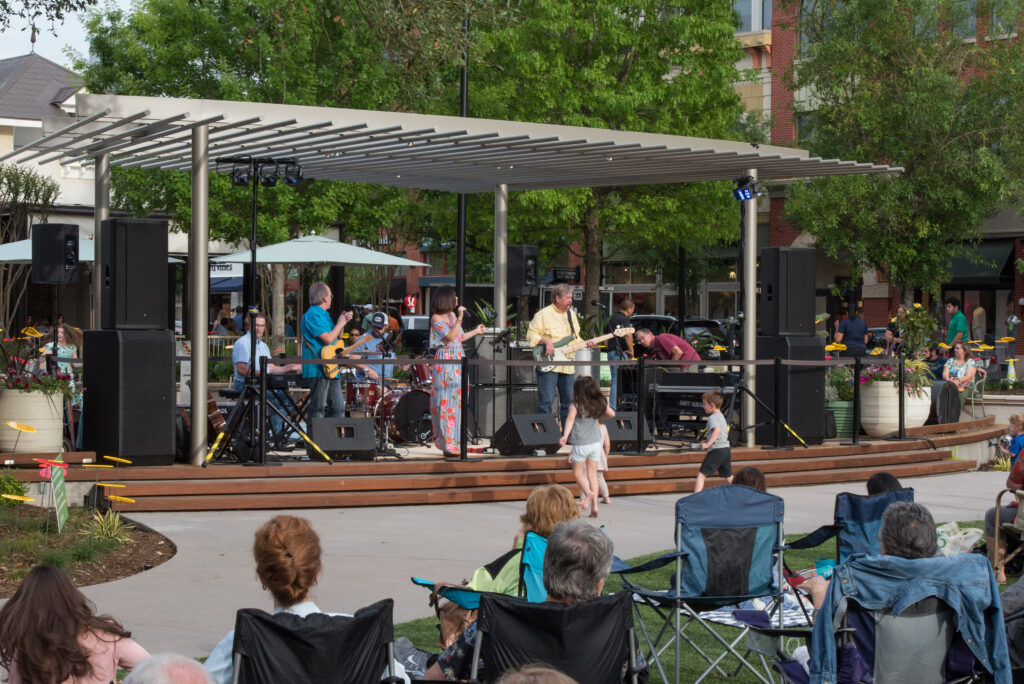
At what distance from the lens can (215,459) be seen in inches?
480

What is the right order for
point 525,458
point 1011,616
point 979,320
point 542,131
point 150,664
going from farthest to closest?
point 979,320, point 542,131, point 525,458, point 1011,616, point 150,664

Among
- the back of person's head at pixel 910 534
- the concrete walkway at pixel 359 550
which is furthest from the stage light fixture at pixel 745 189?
the back of person's head at pixel 910 534

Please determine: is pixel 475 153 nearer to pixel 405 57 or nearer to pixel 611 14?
pixel 405 57

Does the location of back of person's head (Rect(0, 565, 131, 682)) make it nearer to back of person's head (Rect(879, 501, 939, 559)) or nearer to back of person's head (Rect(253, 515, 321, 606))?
back of person's head (Rect(253, 515, 321, 606))

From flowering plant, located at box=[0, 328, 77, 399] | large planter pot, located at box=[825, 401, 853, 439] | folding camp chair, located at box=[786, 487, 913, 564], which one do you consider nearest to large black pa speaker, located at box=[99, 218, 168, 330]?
flowering plant, located at box=[0, 328, 77, 399]

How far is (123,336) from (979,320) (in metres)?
28.5

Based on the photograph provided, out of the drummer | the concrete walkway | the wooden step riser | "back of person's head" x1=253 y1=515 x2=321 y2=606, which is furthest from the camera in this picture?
the drummer

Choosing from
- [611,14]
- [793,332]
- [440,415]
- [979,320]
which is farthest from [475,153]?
[979,320]

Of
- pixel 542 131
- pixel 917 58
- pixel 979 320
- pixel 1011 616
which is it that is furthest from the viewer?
pixel 979 320

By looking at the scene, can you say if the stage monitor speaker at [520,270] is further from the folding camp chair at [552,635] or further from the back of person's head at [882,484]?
the folding camp chair at [552,635]

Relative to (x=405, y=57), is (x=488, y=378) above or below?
below

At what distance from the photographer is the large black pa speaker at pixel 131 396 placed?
37.5 feet

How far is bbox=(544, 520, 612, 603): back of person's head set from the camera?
4859 millimetres

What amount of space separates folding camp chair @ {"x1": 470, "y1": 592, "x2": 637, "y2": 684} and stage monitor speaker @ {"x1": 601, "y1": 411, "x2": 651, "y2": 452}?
29.2 feet
